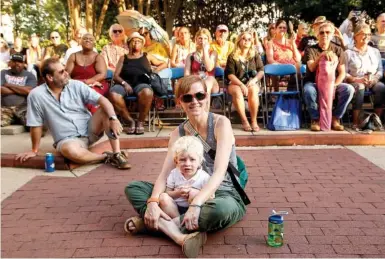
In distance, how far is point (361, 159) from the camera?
579cm

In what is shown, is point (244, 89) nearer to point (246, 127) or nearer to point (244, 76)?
point (244, 76)

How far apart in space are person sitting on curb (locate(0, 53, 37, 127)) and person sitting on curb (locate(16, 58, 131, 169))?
246 cm

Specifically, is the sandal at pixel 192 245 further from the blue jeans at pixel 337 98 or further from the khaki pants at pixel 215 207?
the blue jeans at pixel 337 98

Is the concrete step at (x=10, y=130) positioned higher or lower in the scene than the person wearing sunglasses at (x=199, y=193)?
lower

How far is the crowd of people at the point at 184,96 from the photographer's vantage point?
11.1 ft

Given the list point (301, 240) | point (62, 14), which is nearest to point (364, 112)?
point (301, 240)

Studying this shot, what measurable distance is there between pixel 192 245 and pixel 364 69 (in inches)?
214

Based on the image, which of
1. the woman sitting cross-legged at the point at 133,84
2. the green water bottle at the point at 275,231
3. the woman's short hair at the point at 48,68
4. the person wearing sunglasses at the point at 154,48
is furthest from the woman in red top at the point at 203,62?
the green water bottle at the point at 275,231

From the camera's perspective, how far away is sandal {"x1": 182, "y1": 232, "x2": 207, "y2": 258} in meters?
3.08

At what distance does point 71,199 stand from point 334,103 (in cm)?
460

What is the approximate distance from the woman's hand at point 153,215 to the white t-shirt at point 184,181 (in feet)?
0.62

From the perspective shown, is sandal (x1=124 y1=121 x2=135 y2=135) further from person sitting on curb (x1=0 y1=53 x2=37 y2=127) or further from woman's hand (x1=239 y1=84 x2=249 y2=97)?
person sitting on curb (x1=0 y1=53 x2=37 y2=127)

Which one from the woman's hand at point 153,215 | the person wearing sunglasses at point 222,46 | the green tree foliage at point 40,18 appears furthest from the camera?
the green tree foliage at point 40,18

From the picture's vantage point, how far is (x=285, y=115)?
739cm
